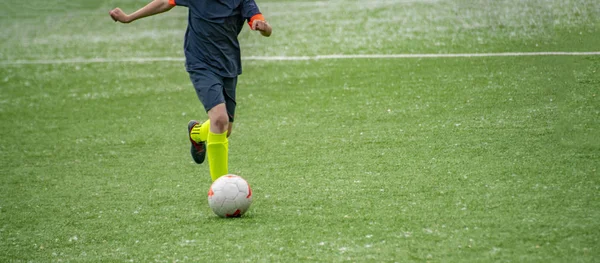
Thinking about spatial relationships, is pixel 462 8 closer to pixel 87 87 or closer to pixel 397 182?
pixel 87 87

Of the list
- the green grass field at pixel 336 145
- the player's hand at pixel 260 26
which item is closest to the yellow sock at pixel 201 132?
the green grass field at pixel 336 145

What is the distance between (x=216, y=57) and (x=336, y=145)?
88.6 inches

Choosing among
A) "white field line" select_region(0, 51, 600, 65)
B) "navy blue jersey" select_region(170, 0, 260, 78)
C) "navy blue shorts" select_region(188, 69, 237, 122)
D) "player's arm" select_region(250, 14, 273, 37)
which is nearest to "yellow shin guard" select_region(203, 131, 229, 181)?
"navy blue shorts" select_region(188, 69, 237, 122)

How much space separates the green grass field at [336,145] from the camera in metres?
4.98

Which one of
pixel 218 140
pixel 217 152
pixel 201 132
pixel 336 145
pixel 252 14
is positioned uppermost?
pixel 252 14

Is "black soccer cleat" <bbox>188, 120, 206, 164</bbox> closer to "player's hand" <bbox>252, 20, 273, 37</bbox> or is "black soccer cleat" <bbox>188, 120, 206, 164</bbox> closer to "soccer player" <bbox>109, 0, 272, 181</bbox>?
"soccer player" <bbox>109, 0, 272, 181</bbox>

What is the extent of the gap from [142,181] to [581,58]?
6307 millimetres

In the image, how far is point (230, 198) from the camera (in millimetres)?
5574

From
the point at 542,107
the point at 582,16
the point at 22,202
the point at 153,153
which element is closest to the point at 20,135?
the point at 153,153

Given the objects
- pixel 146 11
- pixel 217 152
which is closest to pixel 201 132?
pixel 217 152

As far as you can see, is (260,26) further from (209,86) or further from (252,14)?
(209,86)

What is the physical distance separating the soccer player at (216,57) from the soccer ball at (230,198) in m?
0.64

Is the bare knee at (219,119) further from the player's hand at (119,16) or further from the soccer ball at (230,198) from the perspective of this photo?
the player's hand at (119,16)

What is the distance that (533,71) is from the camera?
10188 mm
